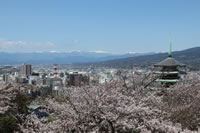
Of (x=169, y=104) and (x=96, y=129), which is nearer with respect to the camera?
(x=96, y=129)

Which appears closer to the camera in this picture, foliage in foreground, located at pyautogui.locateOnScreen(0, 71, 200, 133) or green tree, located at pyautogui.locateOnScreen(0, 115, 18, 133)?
foliage in foreground, located at pyautogui.locateOnScreen(0, 71, 200, 133)

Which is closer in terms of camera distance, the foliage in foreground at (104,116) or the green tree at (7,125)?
the foliage in foreground at (104,116)

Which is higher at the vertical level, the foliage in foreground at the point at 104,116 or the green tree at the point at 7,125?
the foliage in foreground at the point at 104,116

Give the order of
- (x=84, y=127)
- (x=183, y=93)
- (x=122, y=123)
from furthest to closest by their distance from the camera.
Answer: (x=183, y=93) < (x=84, y=127) < (x=122, y=123)

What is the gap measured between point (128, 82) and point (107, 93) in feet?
8.74

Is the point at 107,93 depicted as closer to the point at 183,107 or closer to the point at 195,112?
the point at 183,107

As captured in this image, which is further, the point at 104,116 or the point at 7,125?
the point at 7,125

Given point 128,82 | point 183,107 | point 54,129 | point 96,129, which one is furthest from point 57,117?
point 183,107

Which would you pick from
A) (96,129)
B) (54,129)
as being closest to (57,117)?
(54,129)

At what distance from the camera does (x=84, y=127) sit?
630 centimetres

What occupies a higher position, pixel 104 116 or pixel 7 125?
pixel 104 116

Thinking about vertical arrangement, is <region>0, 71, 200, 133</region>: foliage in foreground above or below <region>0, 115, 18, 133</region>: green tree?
above

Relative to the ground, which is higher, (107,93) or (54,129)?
(107,93)

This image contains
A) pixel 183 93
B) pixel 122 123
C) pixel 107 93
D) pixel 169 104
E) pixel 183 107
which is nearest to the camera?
pixel 122 123
